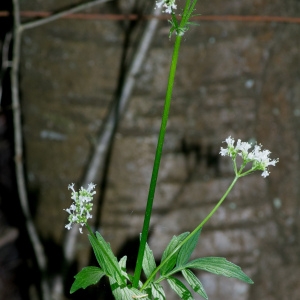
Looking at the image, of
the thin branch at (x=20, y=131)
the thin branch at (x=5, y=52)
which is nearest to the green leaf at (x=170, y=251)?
the thin branch at (x=20, y=131)

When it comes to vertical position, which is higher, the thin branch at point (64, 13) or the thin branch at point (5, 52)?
the thin branch at point (5, 52)

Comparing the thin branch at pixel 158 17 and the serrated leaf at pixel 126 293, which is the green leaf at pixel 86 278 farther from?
the thin branch at pixel 158 17

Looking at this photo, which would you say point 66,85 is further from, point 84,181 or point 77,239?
point 77,239

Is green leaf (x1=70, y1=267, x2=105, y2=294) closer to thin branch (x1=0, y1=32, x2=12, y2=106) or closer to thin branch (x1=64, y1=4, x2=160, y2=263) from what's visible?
thin branch (x1=64, y1=4, x2=160, y2=263)

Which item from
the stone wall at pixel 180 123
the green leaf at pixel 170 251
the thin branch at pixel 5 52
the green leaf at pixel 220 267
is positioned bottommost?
the green leaf at pixel 220 267

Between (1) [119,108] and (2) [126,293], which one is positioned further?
(1) [119,108]

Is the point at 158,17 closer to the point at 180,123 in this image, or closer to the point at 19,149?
the point at 180,123

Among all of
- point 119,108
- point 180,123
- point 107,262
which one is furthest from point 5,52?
point 107,262
